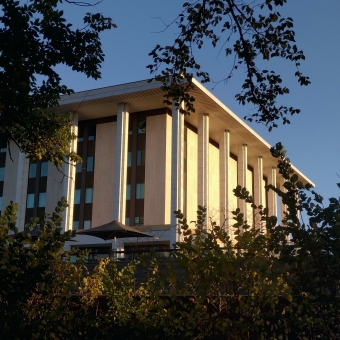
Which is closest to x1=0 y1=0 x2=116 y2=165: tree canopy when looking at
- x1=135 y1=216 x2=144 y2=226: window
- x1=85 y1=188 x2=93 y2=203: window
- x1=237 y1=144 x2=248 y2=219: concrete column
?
x1=135 y1=216 x2=144 y2=226: window

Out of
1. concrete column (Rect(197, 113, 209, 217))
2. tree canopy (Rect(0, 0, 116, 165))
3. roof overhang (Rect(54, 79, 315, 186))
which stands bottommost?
tree canopy (Rect(0, 0, 116, 165))

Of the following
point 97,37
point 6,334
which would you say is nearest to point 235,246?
point 6,334

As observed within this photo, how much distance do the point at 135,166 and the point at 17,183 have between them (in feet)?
32.0

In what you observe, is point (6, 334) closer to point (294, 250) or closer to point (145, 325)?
point (145, 325)

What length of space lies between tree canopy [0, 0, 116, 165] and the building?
26425mm

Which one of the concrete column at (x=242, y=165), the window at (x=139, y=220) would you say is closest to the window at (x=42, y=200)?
the window at (x=139, y=220)

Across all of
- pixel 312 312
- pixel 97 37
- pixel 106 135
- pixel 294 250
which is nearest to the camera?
pixel 294 250

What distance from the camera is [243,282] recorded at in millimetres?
5719

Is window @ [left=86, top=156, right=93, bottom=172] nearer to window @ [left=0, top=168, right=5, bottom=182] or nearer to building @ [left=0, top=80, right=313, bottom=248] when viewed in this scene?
building @ [left=0, top=80, right=313, bottom=248]

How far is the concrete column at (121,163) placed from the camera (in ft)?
127

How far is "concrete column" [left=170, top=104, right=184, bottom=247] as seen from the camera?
123 feet

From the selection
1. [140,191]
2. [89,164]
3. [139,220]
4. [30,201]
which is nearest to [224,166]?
[140,191]

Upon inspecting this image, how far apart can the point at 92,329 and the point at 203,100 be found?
31.0 metres

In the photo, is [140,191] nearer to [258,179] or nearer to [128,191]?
[128,191]
